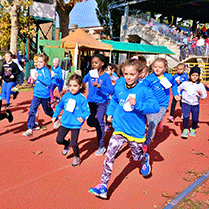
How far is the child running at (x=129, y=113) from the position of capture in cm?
328

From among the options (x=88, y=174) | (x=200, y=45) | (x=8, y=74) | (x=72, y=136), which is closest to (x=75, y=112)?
(x=72, y=136)

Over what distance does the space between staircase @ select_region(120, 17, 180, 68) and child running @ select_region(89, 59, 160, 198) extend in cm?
2333

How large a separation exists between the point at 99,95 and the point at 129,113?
1695 mm

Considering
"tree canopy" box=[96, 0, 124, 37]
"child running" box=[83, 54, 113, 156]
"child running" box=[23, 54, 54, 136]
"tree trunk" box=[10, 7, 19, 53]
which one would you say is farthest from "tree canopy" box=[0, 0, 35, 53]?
"tree canopy" box=[96, 0, 124, 37]

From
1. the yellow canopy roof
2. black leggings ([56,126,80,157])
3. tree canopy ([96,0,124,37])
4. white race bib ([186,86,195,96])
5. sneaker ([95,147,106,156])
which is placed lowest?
sneaker ([95,147,106,156])

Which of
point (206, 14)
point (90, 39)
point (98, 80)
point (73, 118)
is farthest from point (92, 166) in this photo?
point (206, 14)

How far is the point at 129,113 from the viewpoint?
11.2 ft

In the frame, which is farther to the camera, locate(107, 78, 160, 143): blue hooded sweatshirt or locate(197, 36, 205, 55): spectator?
locate(197, 36, 205, 55): spectator

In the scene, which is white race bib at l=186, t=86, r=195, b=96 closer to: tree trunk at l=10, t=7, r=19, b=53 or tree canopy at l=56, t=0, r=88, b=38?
tree trunk at l=10, t=7, r=19, b=53

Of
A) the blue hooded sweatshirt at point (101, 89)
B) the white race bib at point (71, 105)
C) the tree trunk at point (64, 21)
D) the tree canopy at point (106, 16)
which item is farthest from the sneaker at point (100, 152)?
the tree canopy at point (106, 16)

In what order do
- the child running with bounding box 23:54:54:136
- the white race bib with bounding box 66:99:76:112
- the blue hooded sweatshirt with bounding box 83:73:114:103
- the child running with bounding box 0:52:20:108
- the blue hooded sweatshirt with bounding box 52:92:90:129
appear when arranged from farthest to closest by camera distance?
the child running with bounding box 0:52:20:108, the child running with bounding box 23:54:54:136, the blue hooded sweatshirt with bounding box 83:73:114:103, the blue hooded sweatshirt with bounding box 52:92:90:129, the white race bib with bounding box 66:99:76:112

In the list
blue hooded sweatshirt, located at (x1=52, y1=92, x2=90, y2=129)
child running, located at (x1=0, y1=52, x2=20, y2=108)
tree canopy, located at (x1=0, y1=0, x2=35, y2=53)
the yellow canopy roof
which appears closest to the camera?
blue hooded sweatshirt, located at (x1=52, y1=92, x2=90, y2=129)

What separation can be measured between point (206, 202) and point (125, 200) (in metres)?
1.18

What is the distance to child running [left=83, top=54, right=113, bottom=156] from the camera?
481 centimetres
